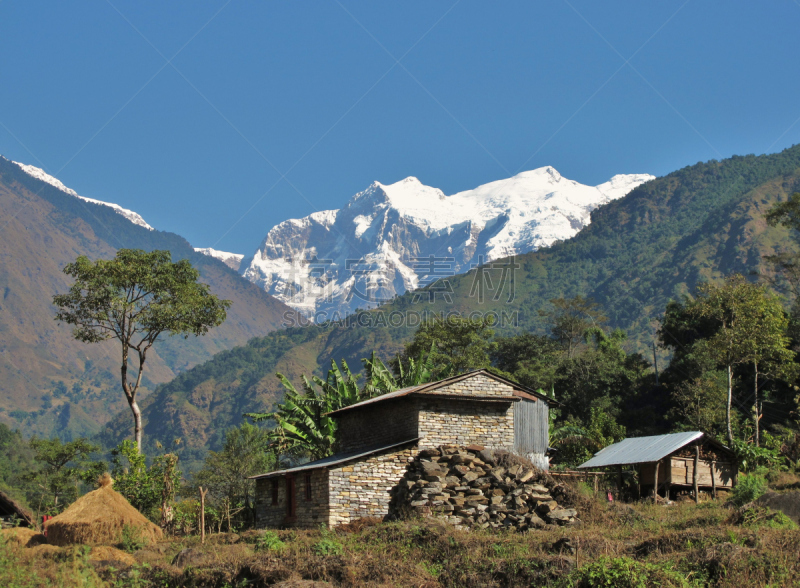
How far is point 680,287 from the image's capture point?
567 ft

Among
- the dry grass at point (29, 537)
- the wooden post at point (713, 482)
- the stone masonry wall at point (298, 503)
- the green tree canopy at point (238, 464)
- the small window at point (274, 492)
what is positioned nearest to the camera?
the dry grass at point (29, 537)

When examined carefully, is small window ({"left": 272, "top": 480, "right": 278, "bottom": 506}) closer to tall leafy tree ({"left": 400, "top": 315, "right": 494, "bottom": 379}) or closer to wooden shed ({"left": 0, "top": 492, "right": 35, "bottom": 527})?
wooden shed ({"left": 0, "top": 492, "right": 35, "bottom": 527})

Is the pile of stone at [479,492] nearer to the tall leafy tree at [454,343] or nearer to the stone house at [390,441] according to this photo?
the stone house at [390,441]

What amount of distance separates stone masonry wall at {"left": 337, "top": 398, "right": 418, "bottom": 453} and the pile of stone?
1549 millimetres

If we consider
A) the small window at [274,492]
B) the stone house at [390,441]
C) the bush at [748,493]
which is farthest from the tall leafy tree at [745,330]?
the small window at [274,492]

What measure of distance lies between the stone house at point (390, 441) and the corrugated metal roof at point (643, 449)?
122 inches

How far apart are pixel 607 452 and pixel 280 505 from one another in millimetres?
15803

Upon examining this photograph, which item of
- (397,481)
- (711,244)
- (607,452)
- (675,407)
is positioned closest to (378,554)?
(397,481)

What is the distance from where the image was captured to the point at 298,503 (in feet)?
82.5

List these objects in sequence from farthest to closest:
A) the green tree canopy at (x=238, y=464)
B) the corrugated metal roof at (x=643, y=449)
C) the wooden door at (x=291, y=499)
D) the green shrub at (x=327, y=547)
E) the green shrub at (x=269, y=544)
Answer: the green tree canopy at (x=238, y=464), the corrugated metal roof at (x=643, y=449), the wooden door at (x=291, y=499), the green shrub at (x=269, y=544), the green shrub at (x=327, y=547)

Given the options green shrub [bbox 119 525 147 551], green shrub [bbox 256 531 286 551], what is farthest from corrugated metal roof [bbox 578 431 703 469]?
green shrub [bbox 119 525 147 551]

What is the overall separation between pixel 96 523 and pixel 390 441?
1011cm

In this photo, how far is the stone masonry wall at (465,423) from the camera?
85.4 feet

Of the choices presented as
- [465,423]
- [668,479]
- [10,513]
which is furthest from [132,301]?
[668,479]
